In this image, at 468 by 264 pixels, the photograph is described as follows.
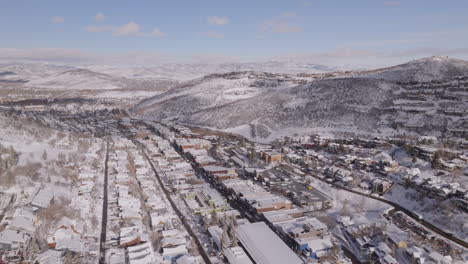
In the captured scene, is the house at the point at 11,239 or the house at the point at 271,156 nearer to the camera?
the house at the point at 11,239

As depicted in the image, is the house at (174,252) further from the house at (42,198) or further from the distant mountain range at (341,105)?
the distant mountain range at (341,105)

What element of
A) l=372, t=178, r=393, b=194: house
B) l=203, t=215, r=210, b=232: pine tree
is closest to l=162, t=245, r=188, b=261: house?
l=203, t=215, r=210, b=232: pine tree

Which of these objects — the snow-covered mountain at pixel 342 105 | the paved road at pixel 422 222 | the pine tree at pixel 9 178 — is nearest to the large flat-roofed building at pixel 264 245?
the paved road at pixel 422 222

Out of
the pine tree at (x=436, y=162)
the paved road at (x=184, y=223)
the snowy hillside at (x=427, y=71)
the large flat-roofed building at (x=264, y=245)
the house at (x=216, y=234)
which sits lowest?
the paved road at (x=184, y=223)

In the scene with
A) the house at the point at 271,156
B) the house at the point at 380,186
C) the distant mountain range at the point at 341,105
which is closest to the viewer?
the house at the point at 380,186

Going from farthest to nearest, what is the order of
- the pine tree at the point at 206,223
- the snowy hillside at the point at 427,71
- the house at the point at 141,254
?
the snowy hillside at the point at 427,71 < the pine tree at the point at 206,223 < the house at the point at 141,254

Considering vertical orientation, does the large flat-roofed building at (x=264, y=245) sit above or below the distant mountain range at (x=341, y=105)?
below
